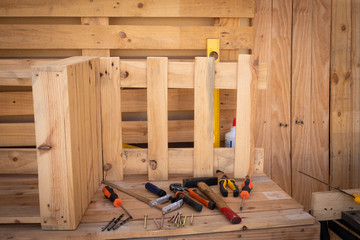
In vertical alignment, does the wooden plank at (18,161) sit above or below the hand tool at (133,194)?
above

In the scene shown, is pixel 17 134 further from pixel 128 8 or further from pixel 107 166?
pixel 128 8

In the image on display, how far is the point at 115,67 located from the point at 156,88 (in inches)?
9.1

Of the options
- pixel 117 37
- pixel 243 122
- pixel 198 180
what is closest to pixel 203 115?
pixel 243 122

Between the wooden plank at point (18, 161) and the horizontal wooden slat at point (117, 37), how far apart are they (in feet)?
2.23

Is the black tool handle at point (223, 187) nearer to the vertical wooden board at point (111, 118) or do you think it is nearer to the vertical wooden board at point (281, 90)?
the vertical wooden board at point (111, 118)

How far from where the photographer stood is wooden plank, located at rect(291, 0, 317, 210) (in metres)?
2.56

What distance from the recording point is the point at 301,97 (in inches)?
104

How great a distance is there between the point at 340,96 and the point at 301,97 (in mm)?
294

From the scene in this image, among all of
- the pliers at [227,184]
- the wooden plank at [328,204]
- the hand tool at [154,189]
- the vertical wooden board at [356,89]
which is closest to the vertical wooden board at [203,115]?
the pliers at [227,184]

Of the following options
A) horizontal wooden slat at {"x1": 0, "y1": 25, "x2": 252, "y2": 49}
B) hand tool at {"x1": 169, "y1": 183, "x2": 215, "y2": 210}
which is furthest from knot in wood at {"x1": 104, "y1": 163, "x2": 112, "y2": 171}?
horizontal wooden slat at {"x1": 0, "y1": 25, "x2": 252, "y2": 49}

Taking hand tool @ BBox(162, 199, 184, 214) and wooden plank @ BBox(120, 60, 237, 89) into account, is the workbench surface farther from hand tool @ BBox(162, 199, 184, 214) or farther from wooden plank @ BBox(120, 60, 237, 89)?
wooden plank @ BBox(120, 60, 237, 89)

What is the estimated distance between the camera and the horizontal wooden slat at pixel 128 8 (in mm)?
2283

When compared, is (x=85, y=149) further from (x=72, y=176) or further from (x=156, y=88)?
(x=156, y=88)

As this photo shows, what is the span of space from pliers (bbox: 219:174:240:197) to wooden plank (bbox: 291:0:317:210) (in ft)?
3.35
